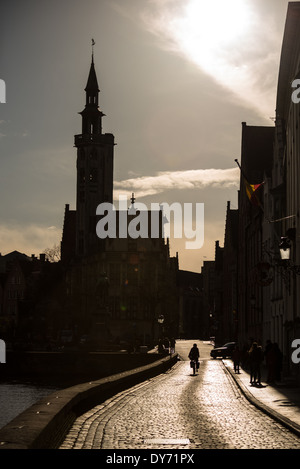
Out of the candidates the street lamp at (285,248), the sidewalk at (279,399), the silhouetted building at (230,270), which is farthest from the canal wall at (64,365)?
the street lamp at (285,248)

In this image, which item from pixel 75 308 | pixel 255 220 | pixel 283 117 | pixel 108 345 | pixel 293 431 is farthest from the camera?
pixel 75 308

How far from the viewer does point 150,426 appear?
54.6 feet

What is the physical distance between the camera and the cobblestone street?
13.7 meters

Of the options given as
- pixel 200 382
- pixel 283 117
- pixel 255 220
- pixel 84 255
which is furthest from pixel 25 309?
pixel 200 382

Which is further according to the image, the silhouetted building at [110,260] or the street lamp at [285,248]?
the silhouetted building at [110,260]

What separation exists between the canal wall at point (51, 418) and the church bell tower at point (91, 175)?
324ft

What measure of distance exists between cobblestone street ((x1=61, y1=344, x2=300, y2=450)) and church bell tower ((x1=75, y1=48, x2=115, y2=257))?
9618 centimetres

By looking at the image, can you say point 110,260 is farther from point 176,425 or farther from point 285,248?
point 176,425

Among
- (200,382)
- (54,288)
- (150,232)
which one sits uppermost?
(150,232)

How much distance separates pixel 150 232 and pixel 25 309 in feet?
68.9

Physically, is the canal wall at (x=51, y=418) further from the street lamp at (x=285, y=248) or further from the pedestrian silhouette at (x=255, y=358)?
the pedestrian silhouette at (x=255, y=358)

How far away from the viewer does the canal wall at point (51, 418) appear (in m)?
10.3

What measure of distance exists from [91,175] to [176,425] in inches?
4217

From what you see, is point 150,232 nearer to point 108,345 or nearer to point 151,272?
point 151,272
